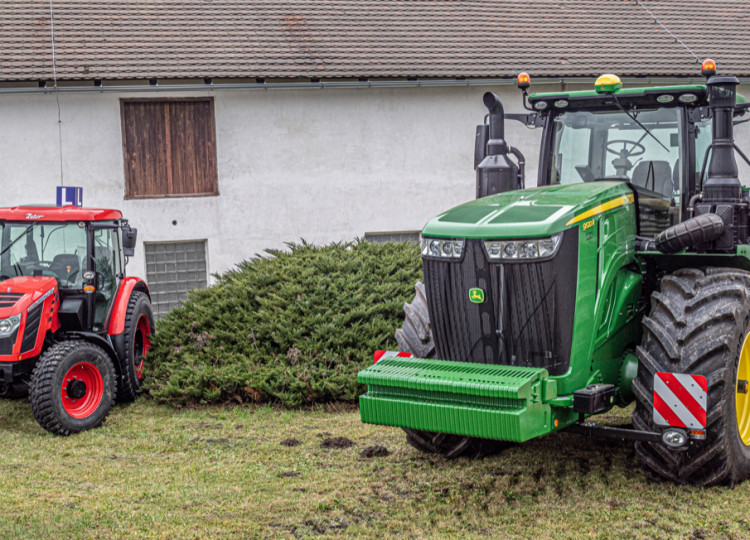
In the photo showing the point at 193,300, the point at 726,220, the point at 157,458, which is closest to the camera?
the point at 726,220

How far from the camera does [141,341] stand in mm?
10039

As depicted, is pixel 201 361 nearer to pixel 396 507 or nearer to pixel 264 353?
pixel 264 353

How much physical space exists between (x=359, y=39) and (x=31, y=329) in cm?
941

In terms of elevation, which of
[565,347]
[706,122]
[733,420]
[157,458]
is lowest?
[157,458]

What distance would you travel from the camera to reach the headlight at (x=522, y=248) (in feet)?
17.7

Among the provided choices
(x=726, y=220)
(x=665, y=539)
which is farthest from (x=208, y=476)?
(x=726, y=220)

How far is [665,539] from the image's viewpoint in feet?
16.4

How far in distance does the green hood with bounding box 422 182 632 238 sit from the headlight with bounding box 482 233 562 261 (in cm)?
5

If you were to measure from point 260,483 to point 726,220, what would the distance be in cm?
372

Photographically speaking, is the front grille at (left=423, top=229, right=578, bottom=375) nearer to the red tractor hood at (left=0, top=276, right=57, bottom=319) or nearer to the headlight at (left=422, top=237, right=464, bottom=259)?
the headlight at (left=422, top=237, right=464, bottom=259)

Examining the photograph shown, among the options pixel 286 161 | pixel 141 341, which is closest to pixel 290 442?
pixel 141 341

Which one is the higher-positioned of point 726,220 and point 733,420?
point 726,220

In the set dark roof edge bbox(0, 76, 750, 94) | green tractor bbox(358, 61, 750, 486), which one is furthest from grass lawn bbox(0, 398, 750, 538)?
dark roof edge bbox(0, 76, 750, 94)

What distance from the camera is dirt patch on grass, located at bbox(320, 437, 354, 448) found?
7395 mm
